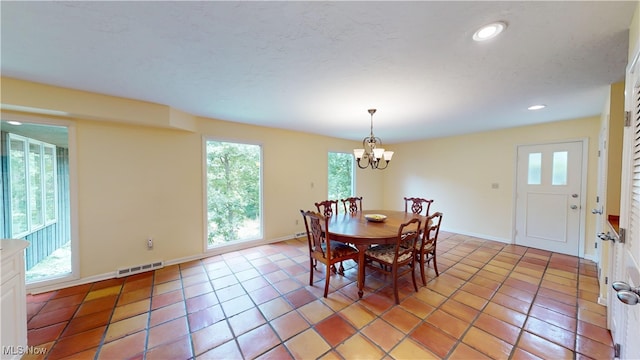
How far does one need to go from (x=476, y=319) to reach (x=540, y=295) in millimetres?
1043

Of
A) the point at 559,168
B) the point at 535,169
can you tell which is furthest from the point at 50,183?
the point at 559,168

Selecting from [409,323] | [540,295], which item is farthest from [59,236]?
[540,295]

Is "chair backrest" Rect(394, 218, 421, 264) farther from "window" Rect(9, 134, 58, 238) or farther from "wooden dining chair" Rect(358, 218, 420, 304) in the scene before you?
"window" Rect(9, 134, 58, 238)

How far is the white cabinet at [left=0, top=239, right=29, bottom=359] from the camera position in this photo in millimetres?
1390

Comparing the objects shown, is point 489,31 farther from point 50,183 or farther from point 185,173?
point 50,183

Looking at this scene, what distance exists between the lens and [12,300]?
1466mm

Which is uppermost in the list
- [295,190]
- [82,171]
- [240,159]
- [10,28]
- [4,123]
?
[10,28]

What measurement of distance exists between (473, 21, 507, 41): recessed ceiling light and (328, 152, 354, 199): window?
12.8 ft

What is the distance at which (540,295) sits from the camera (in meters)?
2.39

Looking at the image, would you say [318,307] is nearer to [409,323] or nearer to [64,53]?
[409,323]

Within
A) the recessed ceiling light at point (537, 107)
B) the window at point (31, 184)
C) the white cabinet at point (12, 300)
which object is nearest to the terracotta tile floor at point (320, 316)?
the white cabinet at point (12, 300)

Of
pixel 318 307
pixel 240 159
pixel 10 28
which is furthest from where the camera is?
pixel 240 159

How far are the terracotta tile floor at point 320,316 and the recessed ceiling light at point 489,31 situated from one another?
7.22 feet

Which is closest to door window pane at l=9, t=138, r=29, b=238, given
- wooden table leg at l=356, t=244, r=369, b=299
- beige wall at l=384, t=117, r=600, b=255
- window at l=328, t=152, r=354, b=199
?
wooden table leg at l=356, t=244, r=369, b=299
